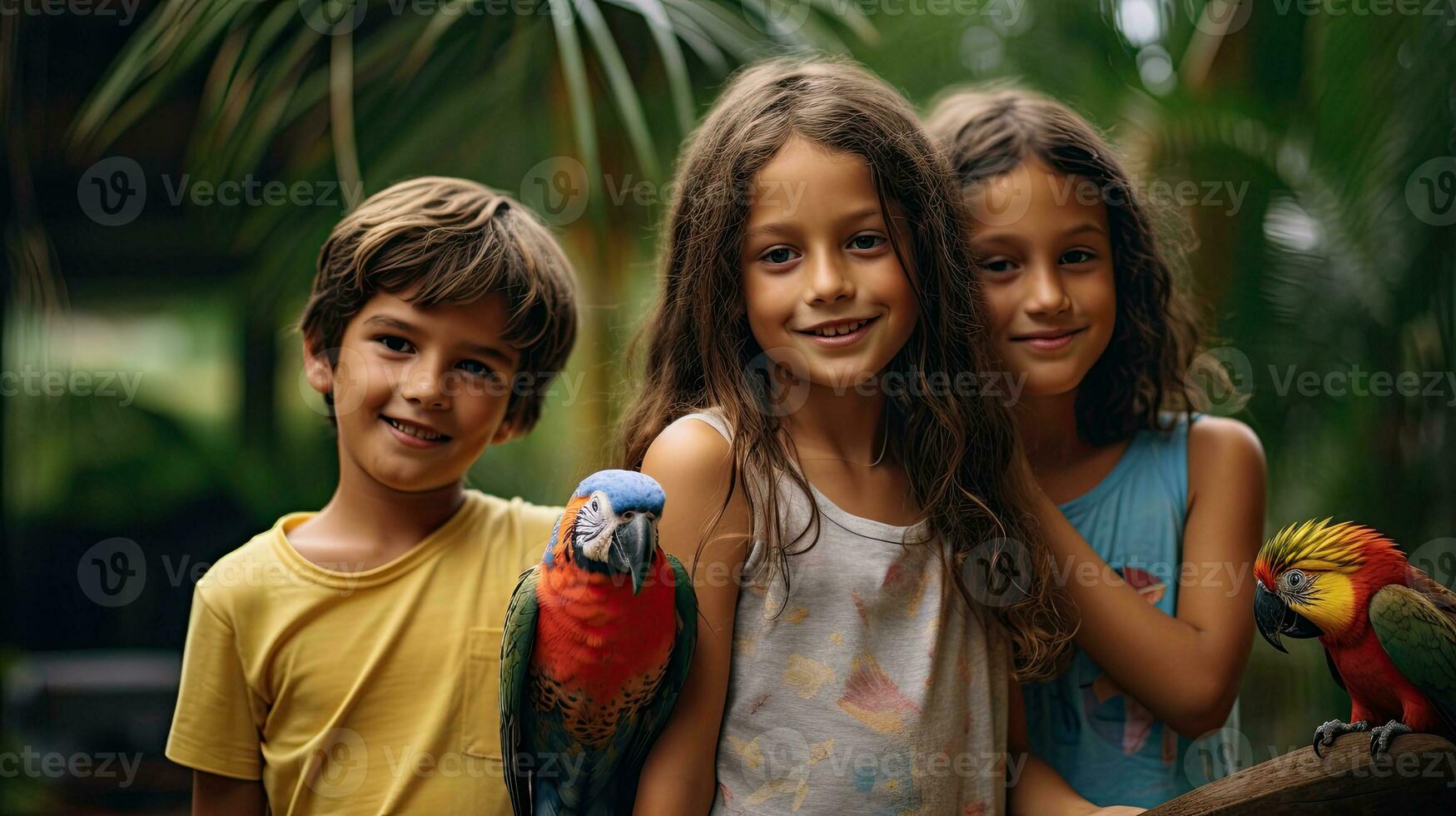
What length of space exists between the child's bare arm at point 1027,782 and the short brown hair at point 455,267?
1.03 m

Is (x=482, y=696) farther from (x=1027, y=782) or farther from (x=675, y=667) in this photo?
(x=1027, y=782)

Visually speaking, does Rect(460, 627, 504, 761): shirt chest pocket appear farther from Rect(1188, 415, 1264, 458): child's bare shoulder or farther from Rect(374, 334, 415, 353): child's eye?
Rect(1188, 415, 1264, 458): child's bare shoulder

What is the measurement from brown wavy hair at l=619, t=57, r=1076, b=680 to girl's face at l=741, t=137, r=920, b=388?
0.03 meters

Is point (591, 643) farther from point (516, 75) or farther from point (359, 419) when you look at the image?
point (516, 75)

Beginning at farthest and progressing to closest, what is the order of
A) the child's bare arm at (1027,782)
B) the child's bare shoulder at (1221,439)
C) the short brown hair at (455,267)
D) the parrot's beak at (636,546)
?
the child's bare shoulder at (1221,439) < the short brown hair at (455,267) < the child's bare arm at (1027,782) < the parrot's beak at (636,546)

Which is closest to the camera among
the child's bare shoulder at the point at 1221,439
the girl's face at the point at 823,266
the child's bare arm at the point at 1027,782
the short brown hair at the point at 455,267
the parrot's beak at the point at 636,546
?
the parrot's beak at the point at 636,546

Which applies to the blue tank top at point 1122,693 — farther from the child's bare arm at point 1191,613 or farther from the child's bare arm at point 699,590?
the child's bare arm at point 699,590

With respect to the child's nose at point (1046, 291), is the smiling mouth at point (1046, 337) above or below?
below

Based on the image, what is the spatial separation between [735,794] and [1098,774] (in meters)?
0.71

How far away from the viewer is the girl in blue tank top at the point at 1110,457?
1.62 m

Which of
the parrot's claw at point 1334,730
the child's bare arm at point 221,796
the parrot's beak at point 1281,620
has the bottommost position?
the child's bare arm at point 221,796

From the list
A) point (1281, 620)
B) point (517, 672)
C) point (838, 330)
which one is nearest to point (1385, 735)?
point (1281, 620)

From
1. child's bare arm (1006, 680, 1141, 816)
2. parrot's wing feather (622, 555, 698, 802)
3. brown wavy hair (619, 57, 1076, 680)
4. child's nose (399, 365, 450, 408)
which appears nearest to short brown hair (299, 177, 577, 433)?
child's nose (399, 365, 450, 408)

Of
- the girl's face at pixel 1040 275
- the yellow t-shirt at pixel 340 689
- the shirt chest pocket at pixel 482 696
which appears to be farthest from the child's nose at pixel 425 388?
the girl's face at pixel 1040 275
